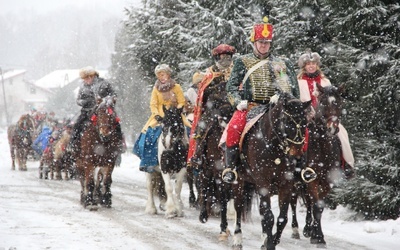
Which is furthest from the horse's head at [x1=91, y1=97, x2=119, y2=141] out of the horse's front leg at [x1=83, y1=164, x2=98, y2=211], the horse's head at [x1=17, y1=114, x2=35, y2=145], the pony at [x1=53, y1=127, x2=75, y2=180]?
the horse's head at [x1=17, y1=114, x2=35, y2=145]

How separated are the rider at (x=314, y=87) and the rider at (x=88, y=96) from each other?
13.7 feet

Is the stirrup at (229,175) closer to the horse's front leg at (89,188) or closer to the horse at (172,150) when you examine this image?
the horse at (172,150)

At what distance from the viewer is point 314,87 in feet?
29.6

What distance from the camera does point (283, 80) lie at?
7.62 meters

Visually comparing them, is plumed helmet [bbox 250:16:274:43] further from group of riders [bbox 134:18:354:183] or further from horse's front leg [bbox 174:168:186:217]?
horse's front leg [bbox 174:168:186:217]

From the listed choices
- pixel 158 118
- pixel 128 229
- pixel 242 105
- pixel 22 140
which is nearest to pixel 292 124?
pixel 242 105

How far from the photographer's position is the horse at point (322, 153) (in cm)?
834

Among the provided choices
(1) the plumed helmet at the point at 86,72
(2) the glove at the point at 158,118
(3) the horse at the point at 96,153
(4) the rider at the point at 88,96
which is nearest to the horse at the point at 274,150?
(2) the glove at the point at 158,118

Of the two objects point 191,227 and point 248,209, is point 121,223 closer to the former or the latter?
point 191,227

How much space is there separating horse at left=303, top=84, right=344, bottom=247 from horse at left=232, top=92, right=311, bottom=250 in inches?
48.0

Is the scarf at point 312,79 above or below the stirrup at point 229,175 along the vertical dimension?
above

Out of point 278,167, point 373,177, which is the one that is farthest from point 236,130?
point 373,177

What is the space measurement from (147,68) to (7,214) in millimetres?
10820

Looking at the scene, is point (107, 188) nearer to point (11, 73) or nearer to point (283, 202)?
point (283, 202)
